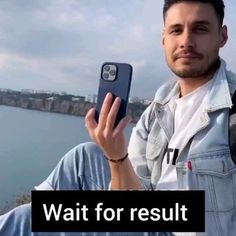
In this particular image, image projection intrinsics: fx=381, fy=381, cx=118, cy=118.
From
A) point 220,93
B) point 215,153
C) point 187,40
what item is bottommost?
point 215,153

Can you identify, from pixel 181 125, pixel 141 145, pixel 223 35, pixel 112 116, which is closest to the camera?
pixel 112 116

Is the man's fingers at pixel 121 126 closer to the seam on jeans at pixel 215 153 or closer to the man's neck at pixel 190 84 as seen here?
the seam on jeans at pixel 215 153

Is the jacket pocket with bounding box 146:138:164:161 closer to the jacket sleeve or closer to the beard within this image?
the jacket sleeve

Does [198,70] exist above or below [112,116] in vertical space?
above

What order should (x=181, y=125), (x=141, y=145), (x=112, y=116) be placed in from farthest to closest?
(x=141, y=145), (x=181, y=125), (x=112, y=116)

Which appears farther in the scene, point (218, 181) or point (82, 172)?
point (82, 172)

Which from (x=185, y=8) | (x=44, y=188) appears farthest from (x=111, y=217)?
(x=185, y=8)

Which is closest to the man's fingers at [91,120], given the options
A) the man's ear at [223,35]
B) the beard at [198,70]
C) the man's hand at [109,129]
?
the man's hand at [109,129]

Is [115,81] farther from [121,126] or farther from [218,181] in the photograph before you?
[218,181]

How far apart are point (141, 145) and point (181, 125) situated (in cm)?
31

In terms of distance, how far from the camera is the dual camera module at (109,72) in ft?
5.62

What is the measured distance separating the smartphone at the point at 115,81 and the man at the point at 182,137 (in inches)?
2.1

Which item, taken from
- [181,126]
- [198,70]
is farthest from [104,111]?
[198,70]

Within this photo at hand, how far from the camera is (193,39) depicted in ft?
6.16
